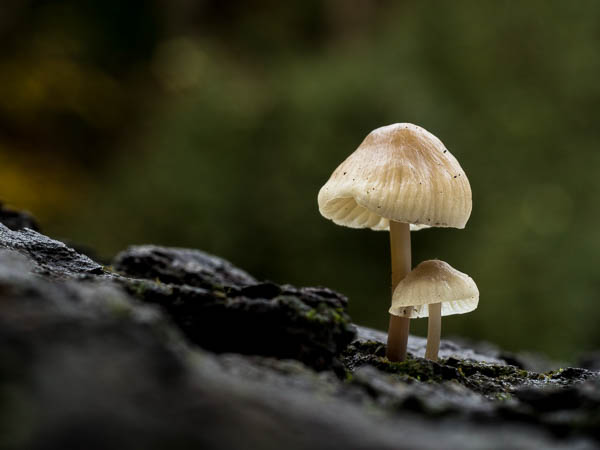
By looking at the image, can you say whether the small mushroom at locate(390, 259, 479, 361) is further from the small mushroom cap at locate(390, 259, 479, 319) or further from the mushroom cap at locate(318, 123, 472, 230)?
the mushroom cap at locate(318, 123, 472, 230)

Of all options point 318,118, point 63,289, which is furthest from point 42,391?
point 318,118

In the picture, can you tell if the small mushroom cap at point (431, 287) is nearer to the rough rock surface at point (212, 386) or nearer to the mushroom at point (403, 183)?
the mushroom at point (403, 183)

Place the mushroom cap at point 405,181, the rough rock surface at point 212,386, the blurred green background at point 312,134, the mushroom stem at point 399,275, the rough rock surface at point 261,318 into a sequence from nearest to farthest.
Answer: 1. the rough rock surface at point 212,386
2. the rough rock surface at point 261,318
3. the mushroom cap at point 405,181
4. the mushroom stem at point 399,275
5. the blurred green background at point 312,134

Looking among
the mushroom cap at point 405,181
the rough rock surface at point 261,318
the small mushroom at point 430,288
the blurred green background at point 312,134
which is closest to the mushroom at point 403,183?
the mushroom cap at point 405,181

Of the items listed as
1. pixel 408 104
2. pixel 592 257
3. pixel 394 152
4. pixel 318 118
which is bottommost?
pixel 394 152

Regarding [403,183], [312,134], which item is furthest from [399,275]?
[312,134]

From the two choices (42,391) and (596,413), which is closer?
(42,391)

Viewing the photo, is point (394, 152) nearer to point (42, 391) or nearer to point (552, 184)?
point (42, 391)
